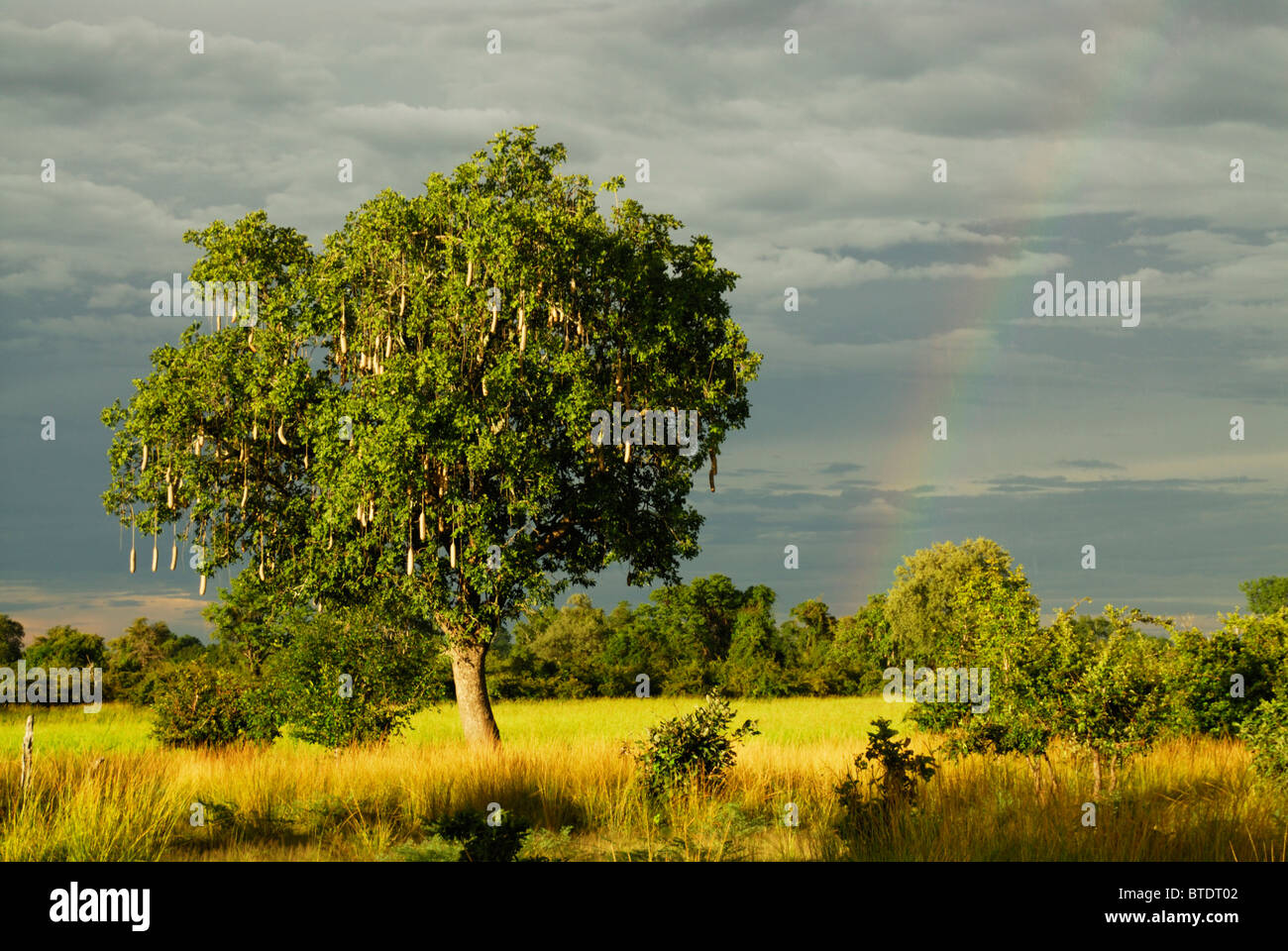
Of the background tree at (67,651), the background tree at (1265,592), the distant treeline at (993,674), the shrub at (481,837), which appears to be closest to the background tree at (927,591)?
the distant treeline at (993,674)

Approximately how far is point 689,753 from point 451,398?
884 centimetres

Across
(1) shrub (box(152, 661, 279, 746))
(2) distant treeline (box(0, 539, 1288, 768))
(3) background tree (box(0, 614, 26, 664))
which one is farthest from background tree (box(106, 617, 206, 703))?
(3) background tree (box(0, 614, 26, 664))

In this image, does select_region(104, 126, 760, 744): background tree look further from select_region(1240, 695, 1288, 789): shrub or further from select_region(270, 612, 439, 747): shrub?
select_region(1240, 695, 1288, 789): shrub

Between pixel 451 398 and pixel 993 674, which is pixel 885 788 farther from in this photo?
pixel 451 398

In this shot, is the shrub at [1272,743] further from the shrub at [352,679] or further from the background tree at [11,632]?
the background tree at [11,632]

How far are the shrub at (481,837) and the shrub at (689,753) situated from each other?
251 inches

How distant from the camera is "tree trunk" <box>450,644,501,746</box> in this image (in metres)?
24.6

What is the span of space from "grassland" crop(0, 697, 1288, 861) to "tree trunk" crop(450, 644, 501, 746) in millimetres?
2896

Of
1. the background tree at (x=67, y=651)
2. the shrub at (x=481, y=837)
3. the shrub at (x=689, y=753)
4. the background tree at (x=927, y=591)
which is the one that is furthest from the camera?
the background tree at (x=927, y=591)

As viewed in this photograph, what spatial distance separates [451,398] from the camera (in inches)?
829

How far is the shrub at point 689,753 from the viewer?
631 inches
